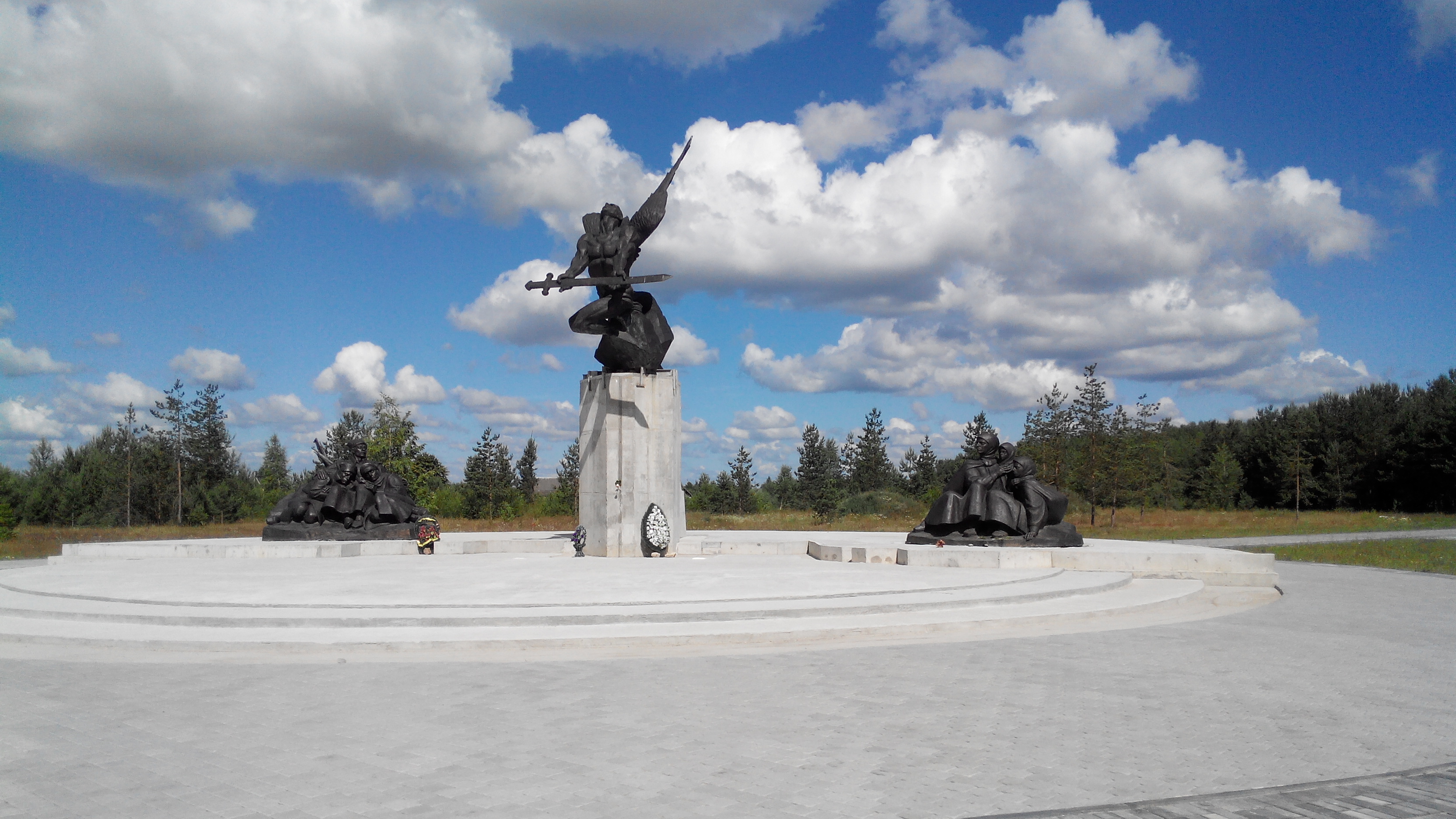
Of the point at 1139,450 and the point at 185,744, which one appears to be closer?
the point at 185,744

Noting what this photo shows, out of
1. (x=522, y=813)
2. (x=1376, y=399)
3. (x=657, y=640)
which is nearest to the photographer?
(x=522, y=813)

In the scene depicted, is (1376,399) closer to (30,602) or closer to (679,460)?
(679,460)

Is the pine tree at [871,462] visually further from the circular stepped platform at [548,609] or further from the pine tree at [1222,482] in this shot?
the circular stepped platform at [548,609]

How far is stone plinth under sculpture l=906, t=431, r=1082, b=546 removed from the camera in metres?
17.8

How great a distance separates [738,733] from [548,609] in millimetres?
5210

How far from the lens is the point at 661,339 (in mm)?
19906

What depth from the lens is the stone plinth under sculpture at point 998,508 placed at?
58.3 ft

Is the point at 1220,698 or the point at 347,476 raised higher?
the point at 347,476

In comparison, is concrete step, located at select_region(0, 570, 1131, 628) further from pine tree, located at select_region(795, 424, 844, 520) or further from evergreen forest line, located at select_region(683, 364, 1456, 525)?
pine tree, located at select_region(795, 424, 844, 520)

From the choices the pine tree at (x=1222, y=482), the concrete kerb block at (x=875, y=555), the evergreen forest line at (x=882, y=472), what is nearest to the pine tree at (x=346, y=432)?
the evergreen forest line at (x=882, y=472)

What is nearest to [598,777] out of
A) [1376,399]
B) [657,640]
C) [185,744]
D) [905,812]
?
[905,812]

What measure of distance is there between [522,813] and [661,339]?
15541mm

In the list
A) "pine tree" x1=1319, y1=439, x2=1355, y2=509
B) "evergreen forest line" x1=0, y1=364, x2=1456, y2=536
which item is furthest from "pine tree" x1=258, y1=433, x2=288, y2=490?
"pine tree" x1=1319, y1=439, x2=1355, y2=509

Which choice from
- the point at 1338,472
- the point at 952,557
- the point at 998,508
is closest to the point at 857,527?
the point at 998,508
